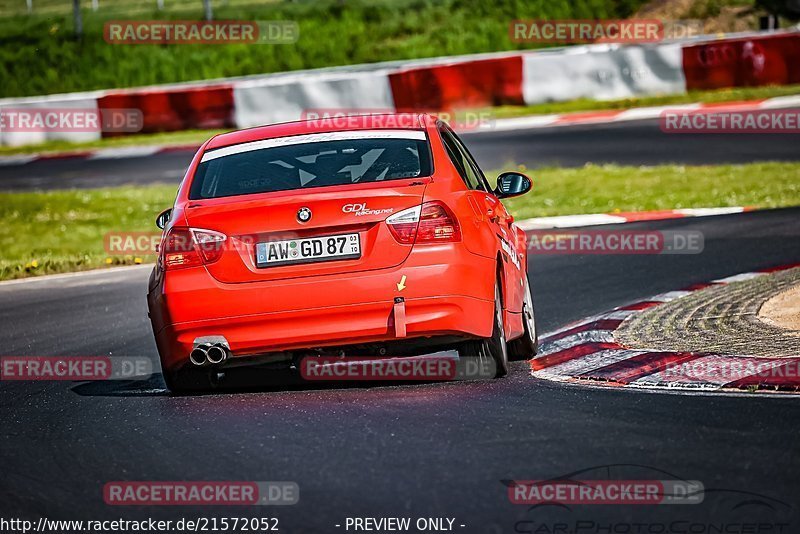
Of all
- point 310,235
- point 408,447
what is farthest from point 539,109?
point 408,447

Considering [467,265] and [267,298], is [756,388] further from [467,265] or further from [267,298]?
[267,298]

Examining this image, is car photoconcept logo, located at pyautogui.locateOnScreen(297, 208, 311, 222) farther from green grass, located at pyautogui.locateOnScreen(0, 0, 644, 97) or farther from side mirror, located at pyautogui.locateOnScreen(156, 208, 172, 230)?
green grass, located at pyautogui.locateOnScreen(0, 0, 644, 97)

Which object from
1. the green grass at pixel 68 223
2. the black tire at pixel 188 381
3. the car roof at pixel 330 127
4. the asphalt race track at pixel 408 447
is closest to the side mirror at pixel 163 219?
the car roof at pixel 330 127

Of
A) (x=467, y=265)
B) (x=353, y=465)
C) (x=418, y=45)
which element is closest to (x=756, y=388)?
(x=467, y=265)

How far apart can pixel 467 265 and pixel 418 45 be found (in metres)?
A: 34.3

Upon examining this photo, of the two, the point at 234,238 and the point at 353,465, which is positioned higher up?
the point at 234,238

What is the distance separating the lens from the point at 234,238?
7.50 m

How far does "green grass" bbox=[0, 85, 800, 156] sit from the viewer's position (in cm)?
2806

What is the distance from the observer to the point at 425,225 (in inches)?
295

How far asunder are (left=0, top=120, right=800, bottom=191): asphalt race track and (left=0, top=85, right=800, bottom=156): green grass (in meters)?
1.93

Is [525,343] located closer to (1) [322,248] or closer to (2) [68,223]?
(1) [322,248]

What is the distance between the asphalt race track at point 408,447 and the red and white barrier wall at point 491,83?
21253 mm

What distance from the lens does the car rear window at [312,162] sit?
7.92 m

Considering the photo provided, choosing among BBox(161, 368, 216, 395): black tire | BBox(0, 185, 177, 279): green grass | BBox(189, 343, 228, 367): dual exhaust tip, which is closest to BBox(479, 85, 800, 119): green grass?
BBox(0, 185, 177, 279): green grass
